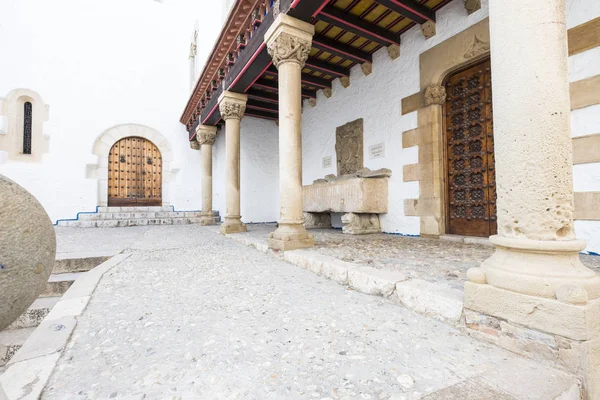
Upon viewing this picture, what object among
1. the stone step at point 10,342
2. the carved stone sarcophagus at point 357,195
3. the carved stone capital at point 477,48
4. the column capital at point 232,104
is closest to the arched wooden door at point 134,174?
the column capital at point 232,104

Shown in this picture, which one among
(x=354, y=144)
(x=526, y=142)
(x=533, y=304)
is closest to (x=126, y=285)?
(x=533, y=304)

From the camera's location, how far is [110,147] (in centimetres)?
947

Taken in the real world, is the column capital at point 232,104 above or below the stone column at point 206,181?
above

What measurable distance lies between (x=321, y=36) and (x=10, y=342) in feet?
20.0

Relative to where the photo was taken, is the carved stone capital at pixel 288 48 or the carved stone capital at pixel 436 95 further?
the carved stone capital at pixel 436 95

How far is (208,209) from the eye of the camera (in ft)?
30.3

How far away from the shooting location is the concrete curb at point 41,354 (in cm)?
104

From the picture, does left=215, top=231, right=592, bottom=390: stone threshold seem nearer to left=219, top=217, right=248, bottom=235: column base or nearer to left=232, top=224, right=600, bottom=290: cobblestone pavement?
left=232, top=224, right=600, bottom=290: cobblestone pavement

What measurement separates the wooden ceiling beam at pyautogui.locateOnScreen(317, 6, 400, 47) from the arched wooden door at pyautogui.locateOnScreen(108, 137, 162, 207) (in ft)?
27.0

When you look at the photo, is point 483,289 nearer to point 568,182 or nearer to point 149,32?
point 568,182

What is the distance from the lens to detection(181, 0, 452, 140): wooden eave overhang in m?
4.44

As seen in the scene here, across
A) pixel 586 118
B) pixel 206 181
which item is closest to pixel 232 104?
pixel 206 181

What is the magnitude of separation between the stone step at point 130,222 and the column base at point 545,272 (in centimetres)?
941

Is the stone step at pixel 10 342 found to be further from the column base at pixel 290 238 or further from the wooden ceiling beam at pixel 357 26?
the wooden ceiling beam at pixel 357 26
